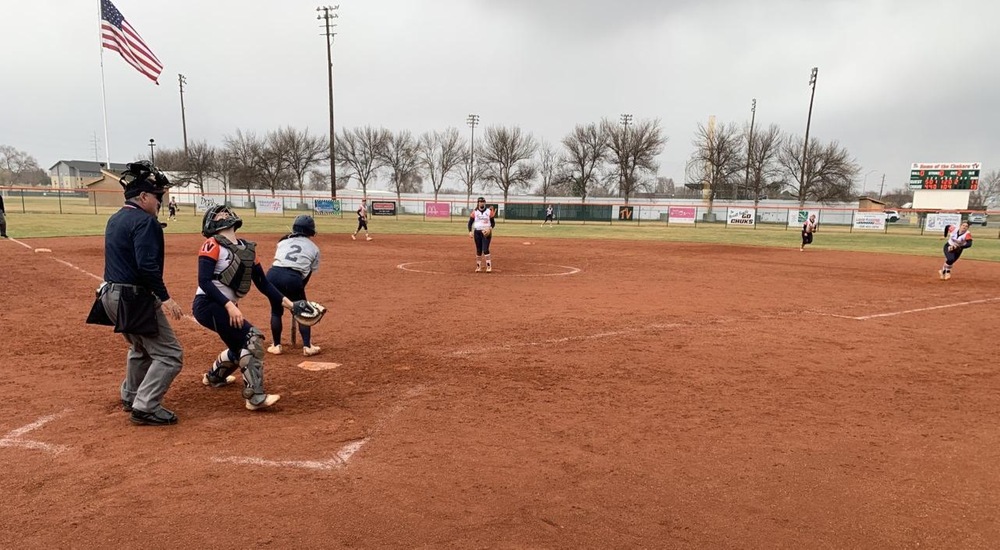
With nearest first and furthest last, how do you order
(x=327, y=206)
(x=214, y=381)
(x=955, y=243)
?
1. (x=214, y=381)
2. (x=955, y=243)
3. (x=327, y=206)

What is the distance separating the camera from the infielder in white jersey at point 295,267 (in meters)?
6.64

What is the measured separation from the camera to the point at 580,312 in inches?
386

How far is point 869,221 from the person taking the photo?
141ft

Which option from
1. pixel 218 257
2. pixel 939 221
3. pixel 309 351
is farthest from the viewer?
pixel 939 221

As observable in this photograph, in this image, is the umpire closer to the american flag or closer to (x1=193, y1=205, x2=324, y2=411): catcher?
(x1=193, y1=205, x2=324, y2=411): catcher

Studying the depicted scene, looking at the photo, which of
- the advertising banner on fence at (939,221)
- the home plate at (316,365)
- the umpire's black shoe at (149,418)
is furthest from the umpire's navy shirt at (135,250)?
the advertising banner on fence at (939,221)

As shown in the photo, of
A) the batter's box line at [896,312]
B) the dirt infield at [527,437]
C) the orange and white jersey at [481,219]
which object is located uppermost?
the orange and white jersey at [481,219]

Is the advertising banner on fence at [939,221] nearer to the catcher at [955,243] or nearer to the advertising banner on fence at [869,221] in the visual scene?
the advertising banner on fence at [869,221]

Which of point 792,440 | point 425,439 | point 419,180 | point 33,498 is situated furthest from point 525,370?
point 419,180

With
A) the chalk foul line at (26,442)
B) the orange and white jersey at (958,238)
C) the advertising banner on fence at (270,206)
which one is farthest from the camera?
the advertising banner on fence at (270,206)

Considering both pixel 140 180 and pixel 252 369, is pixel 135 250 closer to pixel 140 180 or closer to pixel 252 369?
pixel 140 180

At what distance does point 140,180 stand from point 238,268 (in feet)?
3.42

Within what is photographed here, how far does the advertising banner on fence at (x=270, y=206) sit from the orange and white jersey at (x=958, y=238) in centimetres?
4740

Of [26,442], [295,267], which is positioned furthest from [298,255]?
[26,442]
